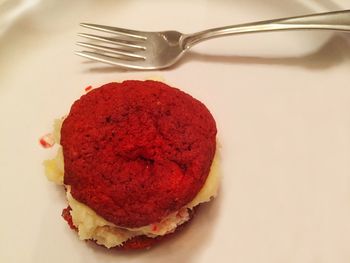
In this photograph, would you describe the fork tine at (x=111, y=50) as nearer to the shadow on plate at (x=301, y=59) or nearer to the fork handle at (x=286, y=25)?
the shadow on plate at (x=301, y=59)

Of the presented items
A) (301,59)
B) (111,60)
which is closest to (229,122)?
(301,59)

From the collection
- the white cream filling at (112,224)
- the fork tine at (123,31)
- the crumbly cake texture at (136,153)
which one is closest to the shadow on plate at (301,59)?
the fork tine at (123,31)

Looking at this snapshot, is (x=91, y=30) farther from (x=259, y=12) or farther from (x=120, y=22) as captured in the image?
(x=259, y=12)

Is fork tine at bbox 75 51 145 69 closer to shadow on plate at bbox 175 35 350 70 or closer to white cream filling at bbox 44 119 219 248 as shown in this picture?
shadow on plate at bbox 175 35 350 70

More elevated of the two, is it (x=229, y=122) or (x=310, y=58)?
(x=310, y=58)

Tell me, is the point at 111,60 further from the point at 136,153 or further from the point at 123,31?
the point at 136,153

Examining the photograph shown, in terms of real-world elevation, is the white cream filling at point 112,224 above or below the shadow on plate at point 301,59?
below

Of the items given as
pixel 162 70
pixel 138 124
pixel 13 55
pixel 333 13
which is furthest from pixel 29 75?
pixel 333 13
